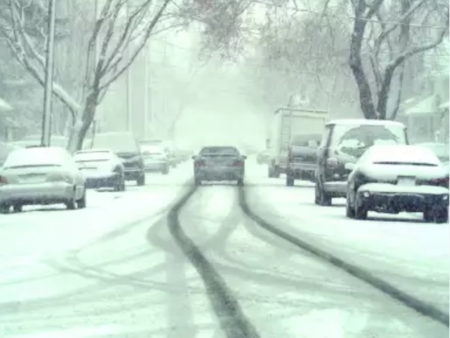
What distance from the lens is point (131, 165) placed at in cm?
3872

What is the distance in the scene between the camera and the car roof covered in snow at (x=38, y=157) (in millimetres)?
23625

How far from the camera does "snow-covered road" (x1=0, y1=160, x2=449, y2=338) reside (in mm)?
8227

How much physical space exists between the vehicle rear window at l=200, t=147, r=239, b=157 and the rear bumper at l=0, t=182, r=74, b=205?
15.9 m

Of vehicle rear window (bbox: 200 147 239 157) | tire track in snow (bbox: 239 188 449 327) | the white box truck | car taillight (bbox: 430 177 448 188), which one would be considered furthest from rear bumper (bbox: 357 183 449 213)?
the white box truck

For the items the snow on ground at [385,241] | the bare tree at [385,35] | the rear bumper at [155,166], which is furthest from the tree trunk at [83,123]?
the snow on ground at [385,241]

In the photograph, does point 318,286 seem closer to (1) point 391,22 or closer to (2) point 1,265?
(2) point 1,265

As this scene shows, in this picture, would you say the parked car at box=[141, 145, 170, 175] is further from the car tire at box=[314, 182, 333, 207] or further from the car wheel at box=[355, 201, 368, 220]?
the car wheel at box=[355, 201, 368, 220]

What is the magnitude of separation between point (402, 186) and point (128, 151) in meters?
21.3

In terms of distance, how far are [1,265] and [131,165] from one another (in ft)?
86.3

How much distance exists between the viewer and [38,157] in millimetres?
23844

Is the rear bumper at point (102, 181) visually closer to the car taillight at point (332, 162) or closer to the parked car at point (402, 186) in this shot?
the car taillight at point (332, 162)

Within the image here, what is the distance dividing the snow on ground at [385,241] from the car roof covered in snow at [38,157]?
436 centimetres

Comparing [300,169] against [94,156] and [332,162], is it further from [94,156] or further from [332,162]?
[332,162]

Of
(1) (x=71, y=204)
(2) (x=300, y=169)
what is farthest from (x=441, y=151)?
(1) (x=71, y=204)
